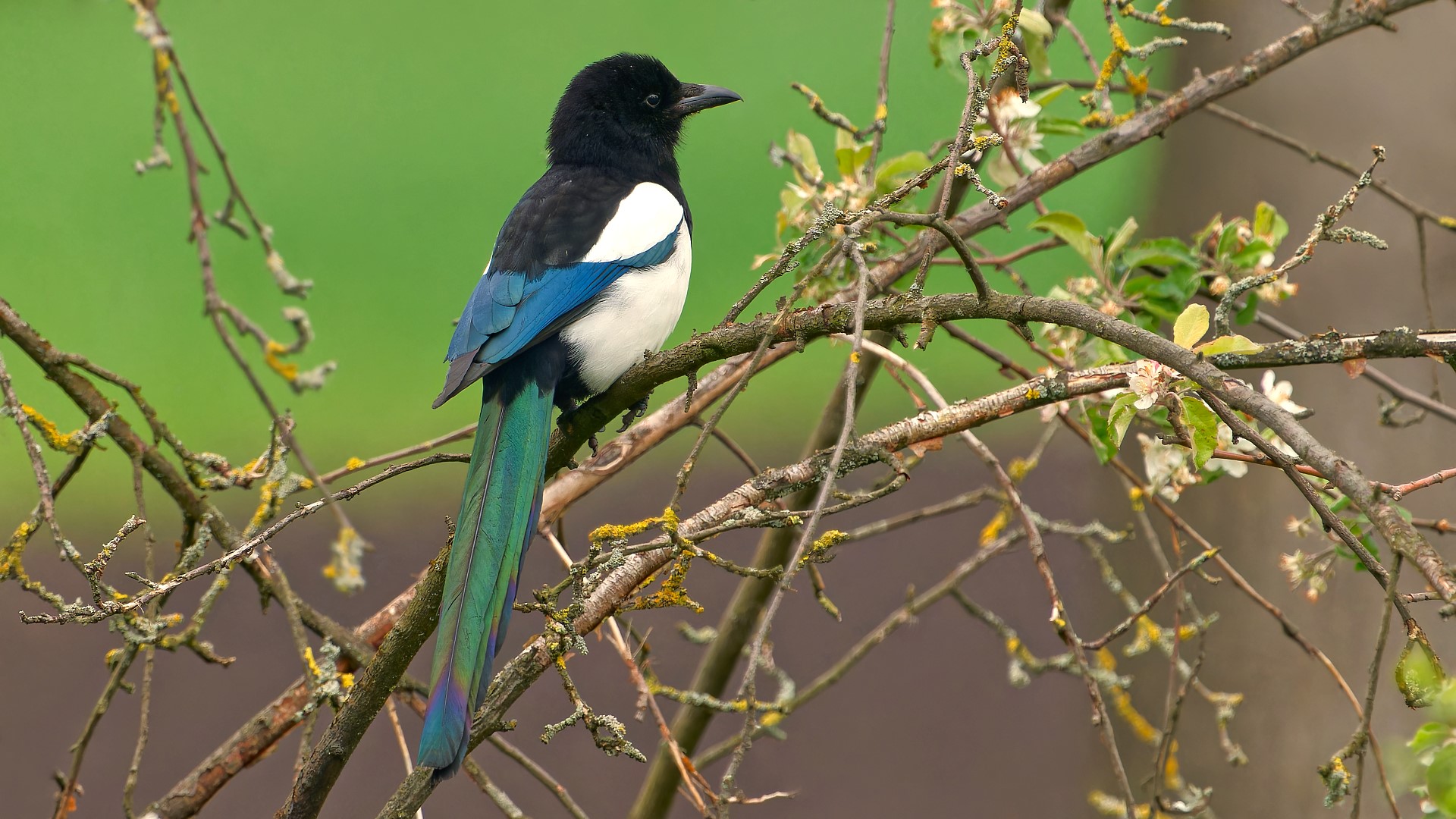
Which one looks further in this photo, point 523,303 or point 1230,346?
point 523,303

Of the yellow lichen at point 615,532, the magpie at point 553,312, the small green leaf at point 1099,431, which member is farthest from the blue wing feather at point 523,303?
the small green leaf at point 1099,431

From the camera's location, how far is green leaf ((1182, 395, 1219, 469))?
95 centimetres

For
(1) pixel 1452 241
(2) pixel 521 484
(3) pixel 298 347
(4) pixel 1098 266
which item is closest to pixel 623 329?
(2) pixel 521 484

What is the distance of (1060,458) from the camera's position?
9.05 feet

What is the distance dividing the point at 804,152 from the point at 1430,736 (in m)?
1.12

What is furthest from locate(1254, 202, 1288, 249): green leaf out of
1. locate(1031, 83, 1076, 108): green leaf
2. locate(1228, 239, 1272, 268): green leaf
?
locate(1031, 83, 1076, 108): green leaf

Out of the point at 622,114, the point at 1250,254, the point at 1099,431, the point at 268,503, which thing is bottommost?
the point at 268,503

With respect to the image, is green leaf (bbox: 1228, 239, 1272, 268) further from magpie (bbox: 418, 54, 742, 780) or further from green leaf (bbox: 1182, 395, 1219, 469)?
magpie (bbox: 418, 54, 742, 780)

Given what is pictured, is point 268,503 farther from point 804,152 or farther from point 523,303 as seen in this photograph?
point 804,152

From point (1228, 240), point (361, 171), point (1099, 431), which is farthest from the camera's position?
point (361, 171)

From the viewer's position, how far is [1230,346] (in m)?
0.89

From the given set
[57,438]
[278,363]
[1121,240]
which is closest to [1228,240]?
[1121,240]

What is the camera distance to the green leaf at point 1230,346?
0.88m

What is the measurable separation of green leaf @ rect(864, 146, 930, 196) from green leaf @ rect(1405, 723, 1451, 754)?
38.3 inches
